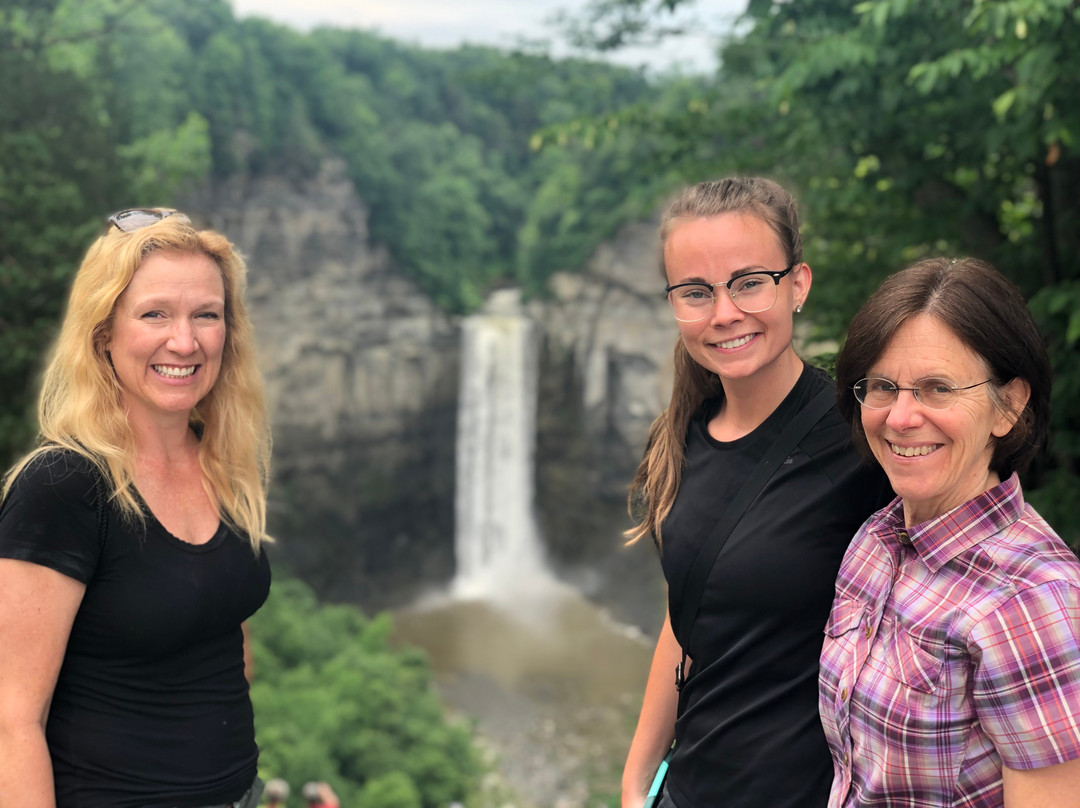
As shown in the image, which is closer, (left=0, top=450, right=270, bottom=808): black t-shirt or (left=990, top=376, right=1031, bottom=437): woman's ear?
(left=990, top=376, right=1031, bottom=437): woman's ear

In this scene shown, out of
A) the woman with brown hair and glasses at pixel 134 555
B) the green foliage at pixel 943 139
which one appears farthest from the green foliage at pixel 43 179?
the woman with brown hair and glasses at pixel 134 555

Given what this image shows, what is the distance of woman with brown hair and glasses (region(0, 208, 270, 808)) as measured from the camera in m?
1.99

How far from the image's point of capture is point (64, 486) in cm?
205

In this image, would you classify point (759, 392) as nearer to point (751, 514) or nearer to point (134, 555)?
point (751, 514)

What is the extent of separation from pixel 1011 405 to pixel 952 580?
33 cm

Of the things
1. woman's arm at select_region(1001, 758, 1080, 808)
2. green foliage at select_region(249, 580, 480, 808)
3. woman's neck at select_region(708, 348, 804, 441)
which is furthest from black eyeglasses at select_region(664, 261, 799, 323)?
green foliage at select_region(249, 580, 480, 808)

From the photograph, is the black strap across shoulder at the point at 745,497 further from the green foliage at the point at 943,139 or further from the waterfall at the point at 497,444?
the waterfall at the point at 497,444

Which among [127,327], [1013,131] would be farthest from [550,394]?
[127,327]

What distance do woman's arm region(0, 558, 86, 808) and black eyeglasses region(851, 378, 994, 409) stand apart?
1671 mm

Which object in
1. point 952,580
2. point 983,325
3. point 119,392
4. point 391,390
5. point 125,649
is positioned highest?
point 983,325

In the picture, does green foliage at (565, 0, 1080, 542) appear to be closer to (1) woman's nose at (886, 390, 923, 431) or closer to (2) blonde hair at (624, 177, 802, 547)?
(2) blonde hair at (624, 177, 802, 547)

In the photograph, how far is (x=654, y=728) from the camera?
7.50 ft

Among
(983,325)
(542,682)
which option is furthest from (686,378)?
(542,682)

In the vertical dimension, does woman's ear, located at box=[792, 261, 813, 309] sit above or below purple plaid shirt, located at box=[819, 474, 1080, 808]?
above
